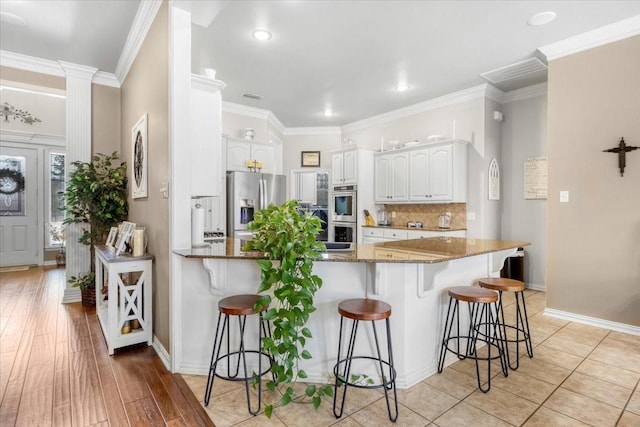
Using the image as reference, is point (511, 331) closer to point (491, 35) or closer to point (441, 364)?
point (441, 364)

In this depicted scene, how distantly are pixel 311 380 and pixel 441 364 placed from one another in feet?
3.11

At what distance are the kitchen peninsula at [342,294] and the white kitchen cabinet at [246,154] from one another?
300 cm

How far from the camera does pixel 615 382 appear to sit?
7.47 feet

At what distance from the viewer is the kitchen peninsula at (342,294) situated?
7.26 feet

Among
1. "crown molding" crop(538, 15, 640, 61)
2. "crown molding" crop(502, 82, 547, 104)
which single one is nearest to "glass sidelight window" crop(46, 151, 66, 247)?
"crown molding" crop(502, 82, 547, 104)

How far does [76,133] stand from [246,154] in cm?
220

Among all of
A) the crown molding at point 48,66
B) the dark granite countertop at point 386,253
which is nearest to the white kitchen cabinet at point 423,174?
the dark granite countertop at point 386,253

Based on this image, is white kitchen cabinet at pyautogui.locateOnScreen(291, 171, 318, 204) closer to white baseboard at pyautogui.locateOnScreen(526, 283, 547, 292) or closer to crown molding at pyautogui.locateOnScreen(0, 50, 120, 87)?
crown molding at pyautogui.locateOnScreen(0, 50, 120, 87)

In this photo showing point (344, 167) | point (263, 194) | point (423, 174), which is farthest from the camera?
point (344, 167)

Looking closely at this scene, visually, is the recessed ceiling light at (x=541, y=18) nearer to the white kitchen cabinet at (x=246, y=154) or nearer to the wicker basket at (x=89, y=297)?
the white kitchen cabinet at (x=246, y=154)

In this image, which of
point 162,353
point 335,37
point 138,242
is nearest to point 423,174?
point 335,37

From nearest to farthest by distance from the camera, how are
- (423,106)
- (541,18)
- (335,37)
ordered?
(541,18)
(335,37)
(423,106)

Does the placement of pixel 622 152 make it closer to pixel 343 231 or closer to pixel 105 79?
pixel 343 231

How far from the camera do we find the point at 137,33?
3.13m
